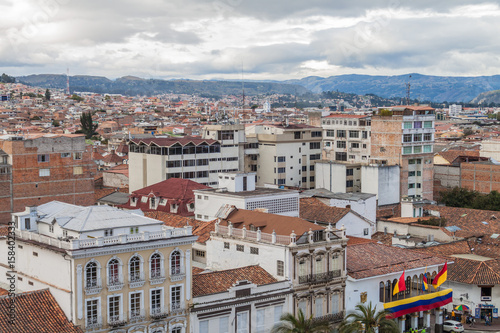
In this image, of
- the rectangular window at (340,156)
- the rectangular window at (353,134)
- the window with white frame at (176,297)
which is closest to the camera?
the window with white frame at (176,297)

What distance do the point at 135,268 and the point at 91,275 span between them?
2653 mm

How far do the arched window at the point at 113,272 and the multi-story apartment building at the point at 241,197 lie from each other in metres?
19.2

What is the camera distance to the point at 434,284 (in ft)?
A: 169

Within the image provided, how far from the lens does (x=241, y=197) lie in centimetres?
5544

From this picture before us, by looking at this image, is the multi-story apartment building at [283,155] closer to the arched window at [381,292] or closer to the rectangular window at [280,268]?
the arched window at [381,292]

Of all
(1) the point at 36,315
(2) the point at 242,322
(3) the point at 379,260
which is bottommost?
(2) the point at 242,322

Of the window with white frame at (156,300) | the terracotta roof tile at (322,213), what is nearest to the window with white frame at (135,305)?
the window with white frame at (156,300)

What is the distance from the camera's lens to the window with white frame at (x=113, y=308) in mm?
37156

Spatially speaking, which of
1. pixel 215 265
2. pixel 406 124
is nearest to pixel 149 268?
pixel 215 265

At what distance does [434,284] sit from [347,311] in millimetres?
8504

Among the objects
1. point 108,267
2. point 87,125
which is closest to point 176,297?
point 108,267

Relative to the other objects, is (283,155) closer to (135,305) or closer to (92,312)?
(135,305)

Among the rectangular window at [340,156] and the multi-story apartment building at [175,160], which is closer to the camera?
the multi-story apartment building at [175,160]

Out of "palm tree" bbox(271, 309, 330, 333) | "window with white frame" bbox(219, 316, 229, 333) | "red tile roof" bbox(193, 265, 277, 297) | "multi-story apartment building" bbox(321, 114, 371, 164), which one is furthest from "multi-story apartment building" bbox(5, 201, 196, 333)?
"multi-story apartment building" bbox(321, 114, 371, 164)
